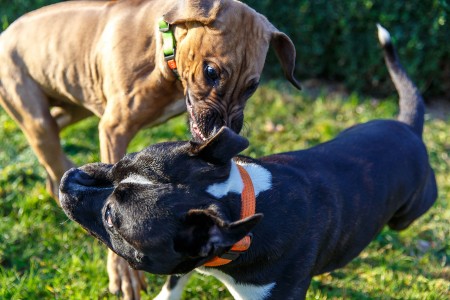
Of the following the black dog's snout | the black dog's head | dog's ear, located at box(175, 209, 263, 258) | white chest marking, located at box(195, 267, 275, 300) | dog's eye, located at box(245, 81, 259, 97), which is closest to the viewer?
dog's ear, located at box(175, 209, 263, 258)

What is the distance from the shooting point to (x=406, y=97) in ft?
16.8

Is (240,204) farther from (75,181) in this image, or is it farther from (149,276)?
(149,276)

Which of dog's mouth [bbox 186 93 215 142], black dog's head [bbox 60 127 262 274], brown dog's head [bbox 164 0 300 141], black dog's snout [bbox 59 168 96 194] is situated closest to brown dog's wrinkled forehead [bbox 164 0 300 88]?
brown dog's head [bbox 164 0 300 141]

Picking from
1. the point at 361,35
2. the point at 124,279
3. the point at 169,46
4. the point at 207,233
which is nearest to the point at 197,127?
the point at 169,46

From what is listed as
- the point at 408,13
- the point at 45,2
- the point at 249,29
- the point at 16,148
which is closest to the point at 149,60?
the point at 249,29

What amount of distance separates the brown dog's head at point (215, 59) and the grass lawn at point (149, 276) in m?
1.19

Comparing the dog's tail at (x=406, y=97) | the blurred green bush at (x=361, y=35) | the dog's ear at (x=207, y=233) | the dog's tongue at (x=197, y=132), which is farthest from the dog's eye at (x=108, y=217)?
the blurred green bush at (x=361, y=35)

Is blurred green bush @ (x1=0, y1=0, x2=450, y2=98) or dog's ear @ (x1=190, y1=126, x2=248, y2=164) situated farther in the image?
blurred green bush @ (x1=0, y1=0, x2=450, y2=98)

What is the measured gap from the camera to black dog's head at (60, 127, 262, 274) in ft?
10.4

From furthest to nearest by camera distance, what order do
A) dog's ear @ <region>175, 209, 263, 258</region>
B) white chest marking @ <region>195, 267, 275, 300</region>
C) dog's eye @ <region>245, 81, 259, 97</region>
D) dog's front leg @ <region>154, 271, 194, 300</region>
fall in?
dog's eye @ <region>245, 81, 259, 97</region>
dog's front leg @ <region>154, 271, 194, 300</region>
white chest marking @ <region>195, 267, 275, 300</region>
dog's ear @ <region>175, 209, 263, 258</region>

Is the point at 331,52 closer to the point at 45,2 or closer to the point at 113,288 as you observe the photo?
the point at 45,2

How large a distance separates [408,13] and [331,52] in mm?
1126

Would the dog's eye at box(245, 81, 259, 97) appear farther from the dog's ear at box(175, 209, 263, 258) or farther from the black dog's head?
the dog's ear at box(175, 209, 263, 258)

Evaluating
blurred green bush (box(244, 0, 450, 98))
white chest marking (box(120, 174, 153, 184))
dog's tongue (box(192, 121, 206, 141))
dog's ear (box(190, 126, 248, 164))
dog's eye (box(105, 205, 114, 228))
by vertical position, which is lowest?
blurred green bush (box(244, 0, 450, 98))
